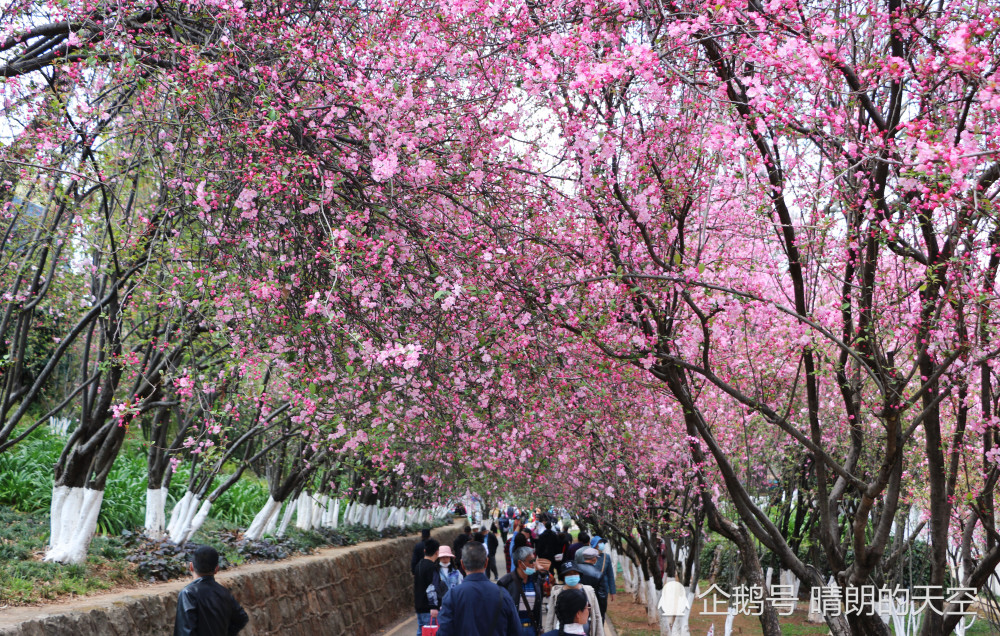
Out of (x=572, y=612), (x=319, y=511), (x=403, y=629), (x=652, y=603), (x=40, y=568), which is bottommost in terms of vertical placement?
(x=403, y=629)

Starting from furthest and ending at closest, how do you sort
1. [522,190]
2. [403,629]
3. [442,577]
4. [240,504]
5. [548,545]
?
[240,504] < [403,629] < [548,545] < [442,577] < [522,190]

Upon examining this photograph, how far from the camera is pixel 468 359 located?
8656 millimetres

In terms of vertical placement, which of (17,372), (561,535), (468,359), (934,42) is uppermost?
(934,42)

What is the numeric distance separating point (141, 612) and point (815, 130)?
6902 mm

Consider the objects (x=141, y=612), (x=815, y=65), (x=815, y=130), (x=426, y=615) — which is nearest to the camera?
(x=815, y=65)

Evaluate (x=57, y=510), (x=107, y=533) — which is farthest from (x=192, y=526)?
(x=57, y=510)

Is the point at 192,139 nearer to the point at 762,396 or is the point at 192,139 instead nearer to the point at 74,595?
the point at 74,595

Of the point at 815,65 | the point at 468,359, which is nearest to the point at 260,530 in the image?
the point at 468,359

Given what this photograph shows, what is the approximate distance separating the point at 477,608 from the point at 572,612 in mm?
676

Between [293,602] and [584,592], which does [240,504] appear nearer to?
[293,602]

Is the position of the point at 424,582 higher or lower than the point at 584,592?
lower

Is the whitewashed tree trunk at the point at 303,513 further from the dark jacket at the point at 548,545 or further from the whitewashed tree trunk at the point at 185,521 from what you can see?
the dark jacket at the point at 548,545

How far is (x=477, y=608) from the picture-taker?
613 cm

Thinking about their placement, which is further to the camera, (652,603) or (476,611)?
(652,603)
